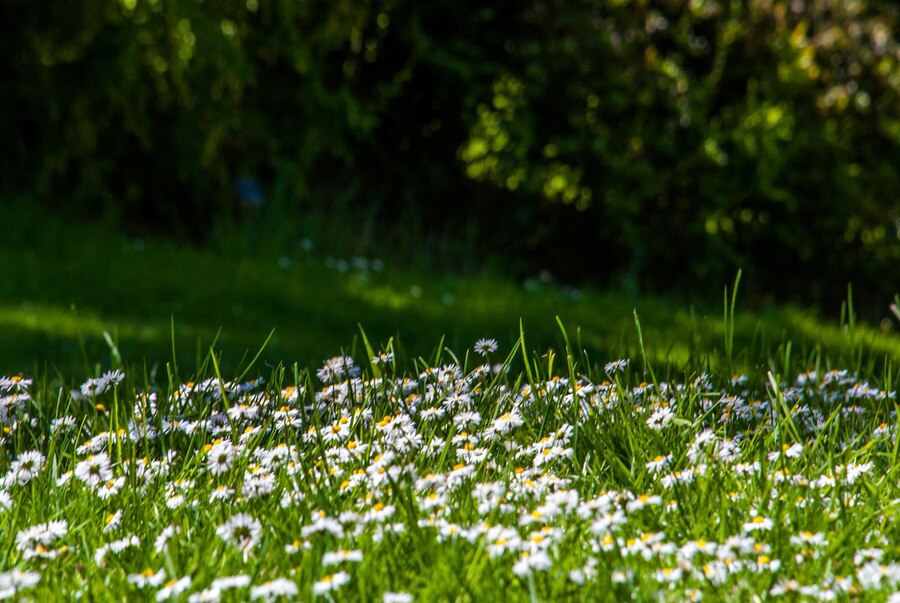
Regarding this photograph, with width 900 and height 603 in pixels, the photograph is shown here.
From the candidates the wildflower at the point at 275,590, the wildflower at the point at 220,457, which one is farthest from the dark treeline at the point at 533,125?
the wildflower at the point at 275,590

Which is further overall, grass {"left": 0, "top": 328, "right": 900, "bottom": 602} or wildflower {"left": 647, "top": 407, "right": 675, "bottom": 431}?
wildflower {"left": 647, "top": 407, "right": 675, "bottom": 431}

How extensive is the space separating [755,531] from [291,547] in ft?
2.90

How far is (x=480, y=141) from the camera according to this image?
28.9ft

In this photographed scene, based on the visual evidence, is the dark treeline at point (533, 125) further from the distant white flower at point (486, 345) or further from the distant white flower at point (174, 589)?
the distant white flower at point (174, 589)

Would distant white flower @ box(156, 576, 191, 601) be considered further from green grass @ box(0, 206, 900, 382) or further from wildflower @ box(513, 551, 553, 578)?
green grass @ box(0, 206, 900, 382)

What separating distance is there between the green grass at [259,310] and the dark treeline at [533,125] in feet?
2.53

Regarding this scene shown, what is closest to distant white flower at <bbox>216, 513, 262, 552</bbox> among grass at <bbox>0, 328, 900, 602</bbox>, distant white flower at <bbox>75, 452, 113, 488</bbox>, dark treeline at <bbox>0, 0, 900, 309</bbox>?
grass at <bbox>0, 328, 900, 602</bbox>

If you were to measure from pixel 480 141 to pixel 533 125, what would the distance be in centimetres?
55

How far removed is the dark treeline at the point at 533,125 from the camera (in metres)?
7.75

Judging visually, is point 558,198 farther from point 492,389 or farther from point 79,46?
point 492,389

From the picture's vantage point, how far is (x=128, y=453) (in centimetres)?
257

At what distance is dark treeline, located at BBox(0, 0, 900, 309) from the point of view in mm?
7750

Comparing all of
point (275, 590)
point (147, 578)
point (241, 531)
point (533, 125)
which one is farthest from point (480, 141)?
point (275, 590)

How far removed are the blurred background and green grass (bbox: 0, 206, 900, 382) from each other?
121 mm
